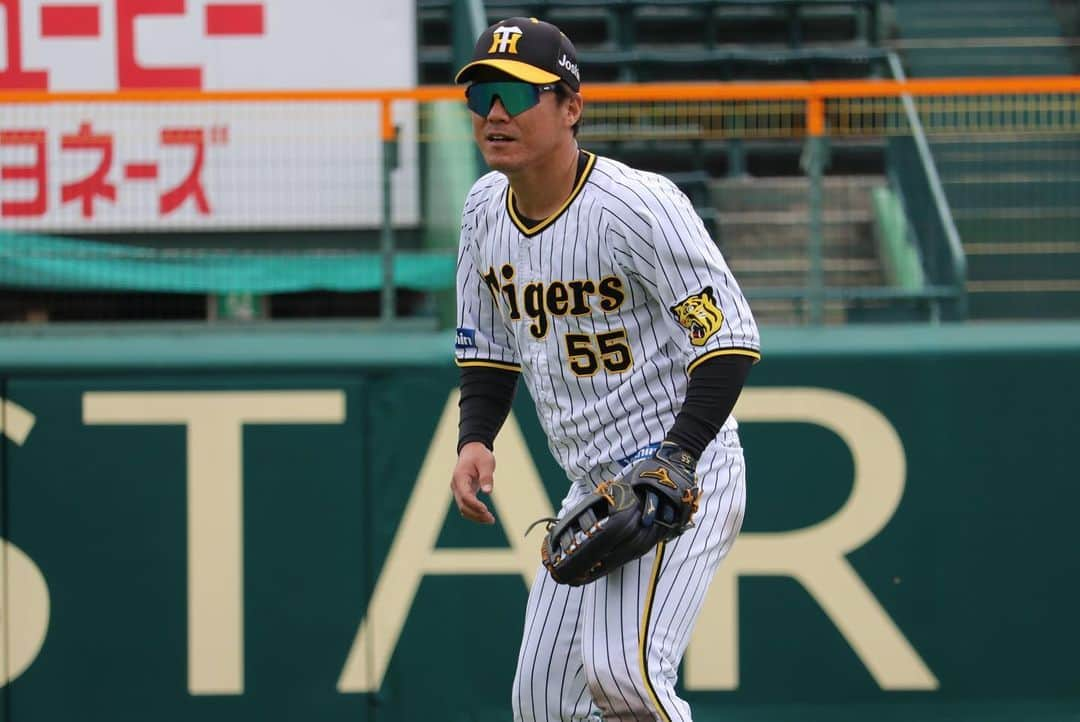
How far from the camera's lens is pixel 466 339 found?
3.71m

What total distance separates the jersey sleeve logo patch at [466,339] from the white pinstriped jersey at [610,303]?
6.0 inches

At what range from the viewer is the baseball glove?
312 centimetres

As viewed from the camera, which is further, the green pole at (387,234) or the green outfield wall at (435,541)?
the green pole at (387,234)

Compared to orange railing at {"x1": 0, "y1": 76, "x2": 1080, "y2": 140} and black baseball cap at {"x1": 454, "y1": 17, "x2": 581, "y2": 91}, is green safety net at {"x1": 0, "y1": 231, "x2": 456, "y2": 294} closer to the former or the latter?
orange railing at {"x1": 0, "y1": 76, "x2": 1080, "y2": 140}

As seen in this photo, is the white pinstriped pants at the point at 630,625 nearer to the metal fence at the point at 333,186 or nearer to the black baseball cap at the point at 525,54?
the black baseball cap at the point at 525,54

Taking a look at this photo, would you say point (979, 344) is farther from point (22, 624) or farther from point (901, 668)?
point (22, 624)

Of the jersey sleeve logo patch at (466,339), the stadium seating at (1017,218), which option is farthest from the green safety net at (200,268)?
the stadium seating at (1017,218)

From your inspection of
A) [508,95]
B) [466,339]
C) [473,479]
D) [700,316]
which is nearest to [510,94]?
[508,95]

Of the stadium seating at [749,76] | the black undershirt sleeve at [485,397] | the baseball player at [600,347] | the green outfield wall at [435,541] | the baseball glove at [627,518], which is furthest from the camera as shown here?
the stadium seating at [749,76]

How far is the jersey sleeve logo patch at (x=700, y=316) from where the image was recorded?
3199mm

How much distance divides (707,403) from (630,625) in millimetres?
508

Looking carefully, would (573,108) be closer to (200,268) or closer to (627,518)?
(627,518)

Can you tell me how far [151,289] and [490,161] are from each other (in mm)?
2650

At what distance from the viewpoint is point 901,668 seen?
5375 mm
